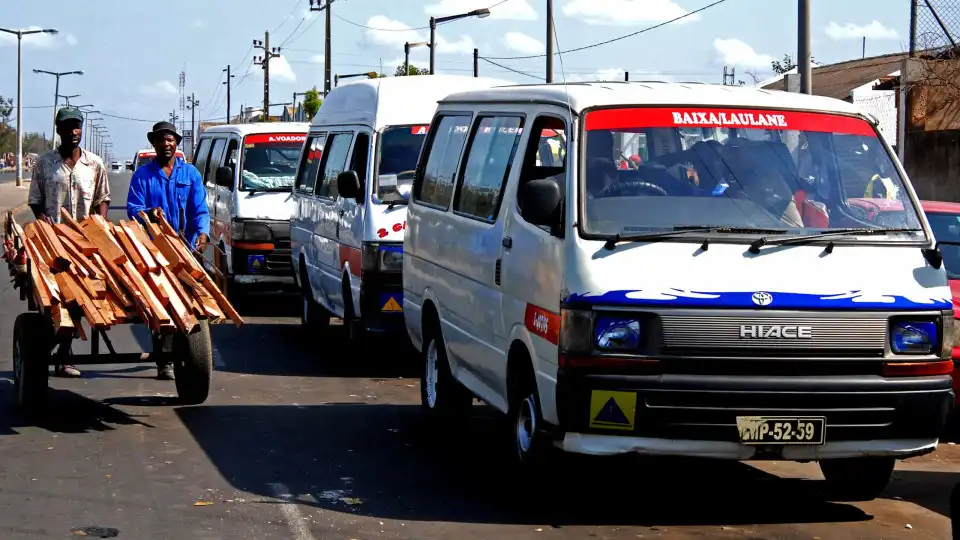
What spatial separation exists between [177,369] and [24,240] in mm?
1334

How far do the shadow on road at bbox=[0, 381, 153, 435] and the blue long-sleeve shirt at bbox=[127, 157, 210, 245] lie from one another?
146 cm

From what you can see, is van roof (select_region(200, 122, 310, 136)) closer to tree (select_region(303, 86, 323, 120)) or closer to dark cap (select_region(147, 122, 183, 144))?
dark cap (select_region(147, 122, 183, 144))

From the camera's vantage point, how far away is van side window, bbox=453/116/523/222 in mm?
7816

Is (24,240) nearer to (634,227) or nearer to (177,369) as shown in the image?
(177,369)

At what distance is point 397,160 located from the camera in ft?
38.7

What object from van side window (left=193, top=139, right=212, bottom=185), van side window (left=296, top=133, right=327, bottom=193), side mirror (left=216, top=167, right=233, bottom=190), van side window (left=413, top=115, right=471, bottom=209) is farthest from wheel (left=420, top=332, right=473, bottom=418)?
van side window (left=193, top=139, right=212, bottom=185)

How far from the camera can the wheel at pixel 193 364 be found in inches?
369

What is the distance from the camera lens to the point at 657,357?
20.6ft

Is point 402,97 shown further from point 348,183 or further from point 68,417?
point 68,417

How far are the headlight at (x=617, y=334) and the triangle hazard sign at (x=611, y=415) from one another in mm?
239

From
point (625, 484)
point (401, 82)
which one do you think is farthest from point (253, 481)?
point (401, 82)

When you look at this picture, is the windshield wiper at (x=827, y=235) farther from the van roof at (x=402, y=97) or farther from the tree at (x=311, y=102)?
the tree at (x=311, y=102)

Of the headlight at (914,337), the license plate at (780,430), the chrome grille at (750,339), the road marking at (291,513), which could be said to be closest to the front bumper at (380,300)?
the road marking at (291,513)

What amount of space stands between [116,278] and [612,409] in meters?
3.98
